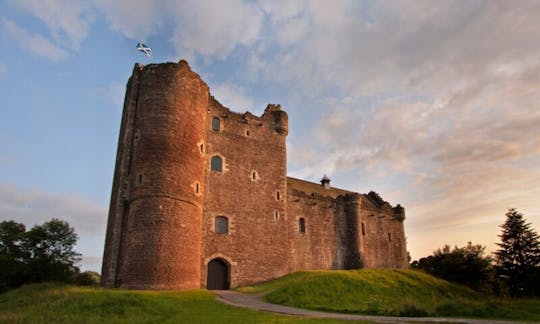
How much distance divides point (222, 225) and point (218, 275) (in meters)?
3.33

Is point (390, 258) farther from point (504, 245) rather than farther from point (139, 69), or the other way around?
point (139, 69)

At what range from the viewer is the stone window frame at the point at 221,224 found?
2711cm

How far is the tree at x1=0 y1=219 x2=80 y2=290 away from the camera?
3338 centimetres

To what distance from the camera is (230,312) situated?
1620cm

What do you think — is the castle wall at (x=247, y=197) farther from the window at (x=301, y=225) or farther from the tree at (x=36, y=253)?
the tree at (x=36, y=253)

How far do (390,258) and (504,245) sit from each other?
35.6 feet

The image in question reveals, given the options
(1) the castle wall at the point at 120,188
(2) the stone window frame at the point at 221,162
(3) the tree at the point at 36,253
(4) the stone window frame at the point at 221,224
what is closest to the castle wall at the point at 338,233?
(4) the stone window frame at the point at 221,224

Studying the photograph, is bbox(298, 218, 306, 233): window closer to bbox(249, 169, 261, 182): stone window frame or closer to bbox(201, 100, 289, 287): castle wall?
bbox(201, 100, 289, 287): castle wall

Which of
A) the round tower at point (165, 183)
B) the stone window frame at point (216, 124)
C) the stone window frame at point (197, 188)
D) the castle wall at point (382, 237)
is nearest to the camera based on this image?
the round tower at point (165, 183)

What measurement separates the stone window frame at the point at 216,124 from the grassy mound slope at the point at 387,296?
38.5 ft

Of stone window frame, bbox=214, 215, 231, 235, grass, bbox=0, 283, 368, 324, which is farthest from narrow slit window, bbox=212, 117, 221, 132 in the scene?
grass, bbox=0, 283, 368, 324

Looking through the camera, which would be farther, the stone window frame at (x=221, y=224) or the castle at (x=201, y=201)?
the stone window frame at (x=221, y=224)

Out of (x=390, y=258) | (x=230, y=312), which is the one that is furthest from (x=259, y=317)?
(x=390, y=258)

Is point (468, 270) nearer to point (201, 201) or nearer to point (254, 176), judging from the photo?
point (254, 176)
